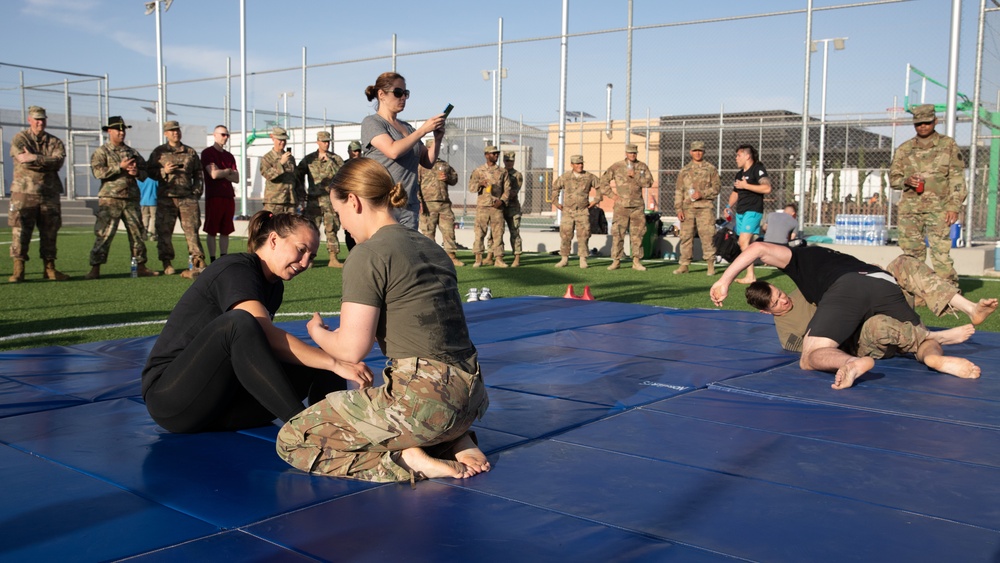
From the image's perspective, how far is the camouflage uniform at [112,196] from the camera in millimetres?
10320

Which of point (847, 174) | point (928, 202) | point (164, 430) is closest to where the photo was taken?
point (164, 430)

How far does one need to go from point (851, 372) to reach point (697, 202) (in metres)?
7.78

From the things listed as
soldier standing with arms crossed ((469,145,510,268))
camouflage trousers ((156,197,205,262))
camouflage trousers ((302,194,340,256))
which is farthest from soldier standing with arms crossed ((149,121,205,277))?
soldier standing with arms crossed ((469,145,510,268))

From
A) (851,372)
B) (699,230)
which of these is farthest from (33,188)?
(851,372)

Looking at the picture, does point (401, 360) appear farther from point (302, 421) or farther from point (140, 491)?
point (140, 491)

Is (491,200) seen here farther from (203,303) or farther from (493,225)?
(203,303)

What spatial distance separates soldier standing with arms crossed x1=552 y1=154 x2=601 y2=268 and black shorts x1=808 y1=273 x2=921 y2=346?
27.2 feet

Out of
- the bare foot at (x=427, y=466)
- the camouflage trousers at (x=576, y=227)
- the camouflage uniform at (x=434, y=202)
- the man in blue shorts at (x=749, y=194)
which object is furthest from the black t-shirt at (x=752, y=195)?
the bare foot at (x=427, y=466)

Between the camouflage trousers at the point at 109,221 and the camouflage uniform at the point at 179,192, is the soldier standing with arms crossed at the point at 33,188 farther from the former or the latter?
the camouflage uniform at the point at 179,192

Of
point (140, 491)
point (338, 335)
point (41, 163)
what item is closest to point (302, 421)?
point (338, 335)

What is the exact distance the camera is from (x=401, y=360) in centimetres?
291

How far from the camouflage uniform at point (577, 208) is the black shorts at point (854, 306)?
8443 millimetres

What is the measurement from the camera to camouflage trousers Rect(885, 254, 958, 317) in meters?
5.50

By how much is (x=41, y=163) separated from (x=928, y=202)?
982cm
